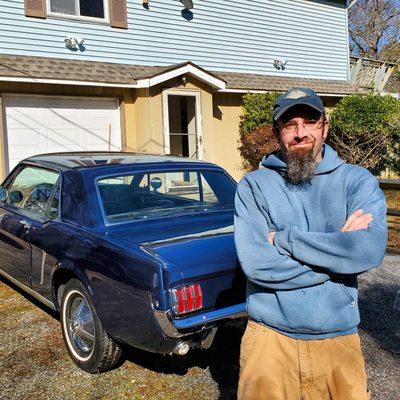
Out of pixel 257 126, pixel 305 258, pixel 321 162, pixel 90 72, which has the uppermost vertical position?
pixel 90 72

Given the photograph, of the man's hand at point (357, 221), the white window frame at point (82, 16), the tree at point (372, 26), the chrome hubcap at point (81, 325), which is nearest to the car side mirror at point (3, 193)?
the chrome hubcap at point (81, 325)

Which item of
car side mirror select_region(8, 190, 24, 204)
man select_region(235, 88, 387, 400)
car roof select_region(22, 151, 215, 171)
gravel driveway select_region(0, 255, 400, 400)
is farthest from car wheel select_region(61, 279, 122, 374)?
man select_region(235, 88, 387, 400)

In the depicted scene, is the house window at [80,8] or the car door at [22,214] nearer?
the car door at [22,214]

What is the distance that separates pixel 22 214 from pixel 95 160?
938 millimetres

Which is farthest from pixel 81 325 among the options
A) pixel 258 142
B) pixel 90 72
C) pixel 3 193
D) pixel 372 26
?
pixel 372 26

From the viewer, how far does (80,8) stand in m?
10.7

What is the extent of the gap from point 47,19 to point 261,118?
566 centimetres

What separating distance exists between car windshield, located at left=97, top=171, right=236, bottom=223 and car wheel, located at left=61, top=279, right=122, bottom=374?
0.62 meters

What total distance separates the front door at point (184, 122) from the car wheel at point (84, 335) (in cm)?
772

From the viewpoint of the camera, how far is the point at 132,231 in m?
3.51

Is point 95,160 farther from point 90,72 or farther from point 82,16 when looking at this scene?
point 82,16

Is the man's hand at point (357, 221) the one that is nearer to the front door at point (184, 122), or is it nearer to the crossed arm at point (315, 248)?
the crossed arm at point (315, 248)

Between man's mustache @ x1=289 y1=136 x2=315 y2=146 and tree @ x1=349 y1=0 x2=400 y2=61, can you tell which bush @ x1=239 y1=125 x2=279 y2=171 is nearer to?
man's mustache @ x1=289 y1=136 x2=315 y2=146

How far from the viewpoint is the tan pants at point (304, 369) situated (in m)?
1.95
